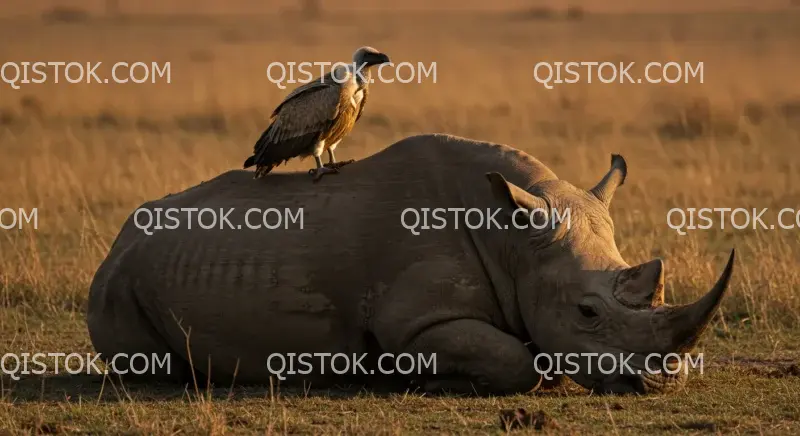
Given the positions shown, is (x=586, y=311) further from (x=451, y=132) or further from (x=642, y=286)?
(x=451, y=132)

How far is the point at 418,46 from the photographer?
148 feet

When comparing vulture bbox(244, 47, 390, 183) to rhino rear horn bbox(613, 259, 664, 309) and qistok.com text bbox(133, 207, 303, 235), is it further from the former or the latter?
rhino rear horn bbox(613, 259, 664, 309)

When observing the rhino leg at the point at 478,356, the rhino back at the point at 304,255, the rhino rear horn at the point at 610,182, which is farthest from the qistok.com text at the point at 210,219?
the rhino rear horn at the point at 610,182

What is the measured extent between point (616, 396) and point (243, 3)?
2758 inches

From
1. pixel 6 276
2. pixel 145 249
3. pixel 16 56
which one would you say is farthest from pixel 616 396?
pixel 16 56

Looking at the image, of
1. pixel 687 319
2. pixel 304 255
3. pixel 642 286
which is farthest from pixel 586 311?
pixel 304 255

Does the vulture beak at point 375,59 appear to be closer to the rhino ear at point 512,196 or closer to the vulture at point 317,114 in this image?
the vulture at point 317,114

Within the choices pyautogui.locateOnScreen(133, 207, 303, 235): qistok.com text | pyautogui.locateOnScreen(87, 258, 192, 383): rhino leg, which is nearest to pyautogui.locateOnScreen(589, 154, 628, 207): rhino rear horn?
pyautogui.locateOnScreen(133, 207, 303, 235): qistok.com text

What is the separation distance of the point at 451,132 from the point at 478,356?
1467cm

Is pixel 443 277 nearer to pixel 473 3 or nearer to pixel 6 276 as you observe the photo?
pixel 6 276

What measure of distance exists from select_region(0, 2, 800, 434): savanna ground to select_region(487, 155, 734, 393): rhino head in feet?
0.61

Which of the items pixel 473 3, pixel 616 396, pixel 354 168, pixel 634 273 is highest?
pixel 473 3

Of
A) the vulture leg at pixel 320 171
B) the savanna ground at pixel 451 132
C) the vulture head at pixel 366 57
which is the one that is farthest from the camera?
the vulture leg at pixel 320 171

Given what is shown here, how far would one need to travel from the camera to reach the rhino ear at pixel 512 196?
8539 mm
